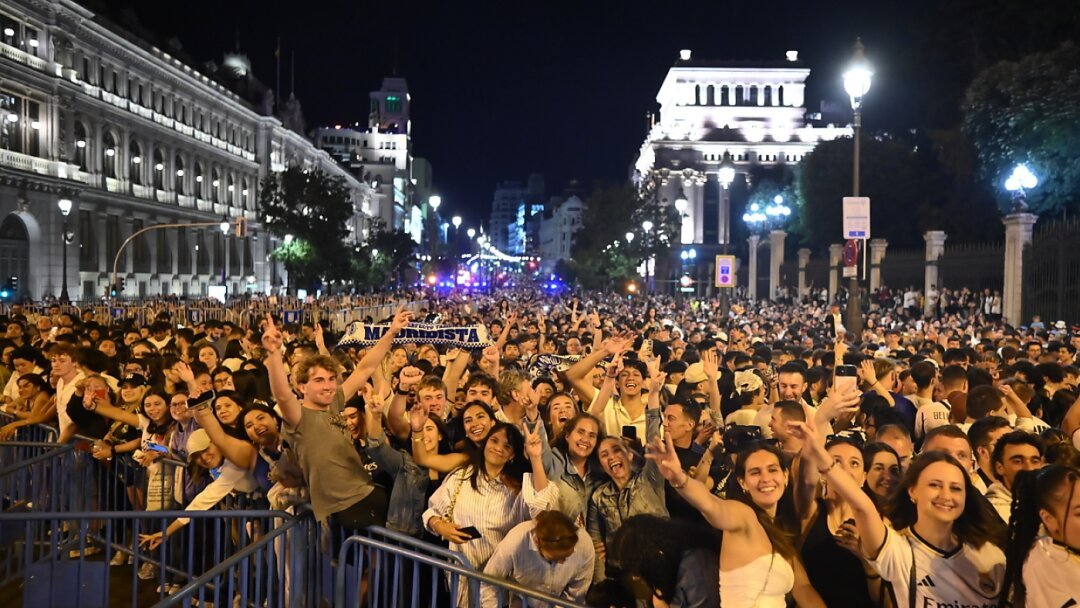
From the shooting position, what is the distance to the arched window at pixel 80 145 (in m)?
51.1

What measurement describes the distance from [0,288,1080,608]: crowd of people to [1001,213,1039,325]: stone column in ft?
51.7

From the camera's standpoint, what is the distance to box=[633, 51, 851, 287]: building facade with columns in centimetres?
10312

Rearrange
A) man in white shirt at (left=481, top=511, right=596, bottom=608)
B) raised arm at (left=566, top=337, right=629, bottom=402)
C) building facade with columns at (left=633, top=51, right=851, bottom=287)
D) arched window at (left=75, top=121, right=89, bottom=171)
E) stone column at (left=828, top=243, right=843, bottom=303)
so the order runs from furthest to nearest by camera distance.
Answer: building facade with columns at (left=633, top=51, right=851, bottom=287), arched window at (left=75, top=121, right=89, bottom=171), stone column at (left=828, top=243, right=843, bottom=303), raised arm at (left=566, top=337, right=629, bottom=402), man in white shirt at (left=481, top=511, right=596, bottom=608)

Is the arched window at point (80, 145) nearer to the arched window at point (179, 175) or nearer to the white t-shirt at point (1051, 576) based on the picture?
the arched window at point (179, 175)

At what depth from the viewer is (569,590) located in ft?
17.3

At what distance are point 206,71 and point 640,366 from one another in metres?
73.0

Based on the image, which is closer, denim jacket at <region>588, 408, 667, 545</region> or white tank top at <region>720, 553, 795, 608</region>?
white tank top at <region>720, 553, 795, 608</region>

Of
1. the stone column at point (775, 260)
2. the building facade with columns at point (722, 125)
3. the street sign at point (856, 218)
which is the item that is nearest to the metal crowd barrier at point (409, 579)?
the street sign at point (856, 218)

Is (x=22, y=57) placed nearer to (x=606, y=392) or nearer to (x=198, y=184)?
(x=198, y=184)

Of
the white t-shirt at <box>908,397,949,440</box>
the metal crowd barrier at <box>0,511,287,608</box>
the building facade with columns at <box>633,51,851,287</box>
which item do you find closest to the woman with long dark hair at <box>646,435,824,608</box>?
the metal crowd barrier at <box>0,511,287,608</box>

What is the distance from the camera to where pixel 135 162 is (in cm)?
5884

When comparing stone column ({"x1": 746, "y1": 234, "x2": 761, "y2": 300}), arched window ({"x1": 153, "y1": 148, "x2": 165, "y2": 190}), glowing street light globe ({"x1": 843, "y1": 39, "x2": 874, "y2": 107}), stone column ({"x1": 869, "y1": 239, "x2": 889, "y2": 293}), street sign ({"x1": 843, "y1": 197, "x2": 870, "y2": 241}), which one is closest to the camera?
glowing street light globe ({"x1": 843, "y1": 39, "x2": 874, "y2": 107})

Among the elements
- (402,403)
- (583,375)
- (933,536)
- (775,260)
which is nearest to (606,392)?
(583,375)

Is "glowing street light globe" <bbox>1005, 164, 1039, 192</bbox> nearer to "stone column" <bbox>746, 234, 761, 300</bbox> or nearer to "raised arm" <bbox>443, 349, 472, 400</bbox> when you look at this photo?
"stone column" <bbox>746, 234, 761, 300</bbox>
